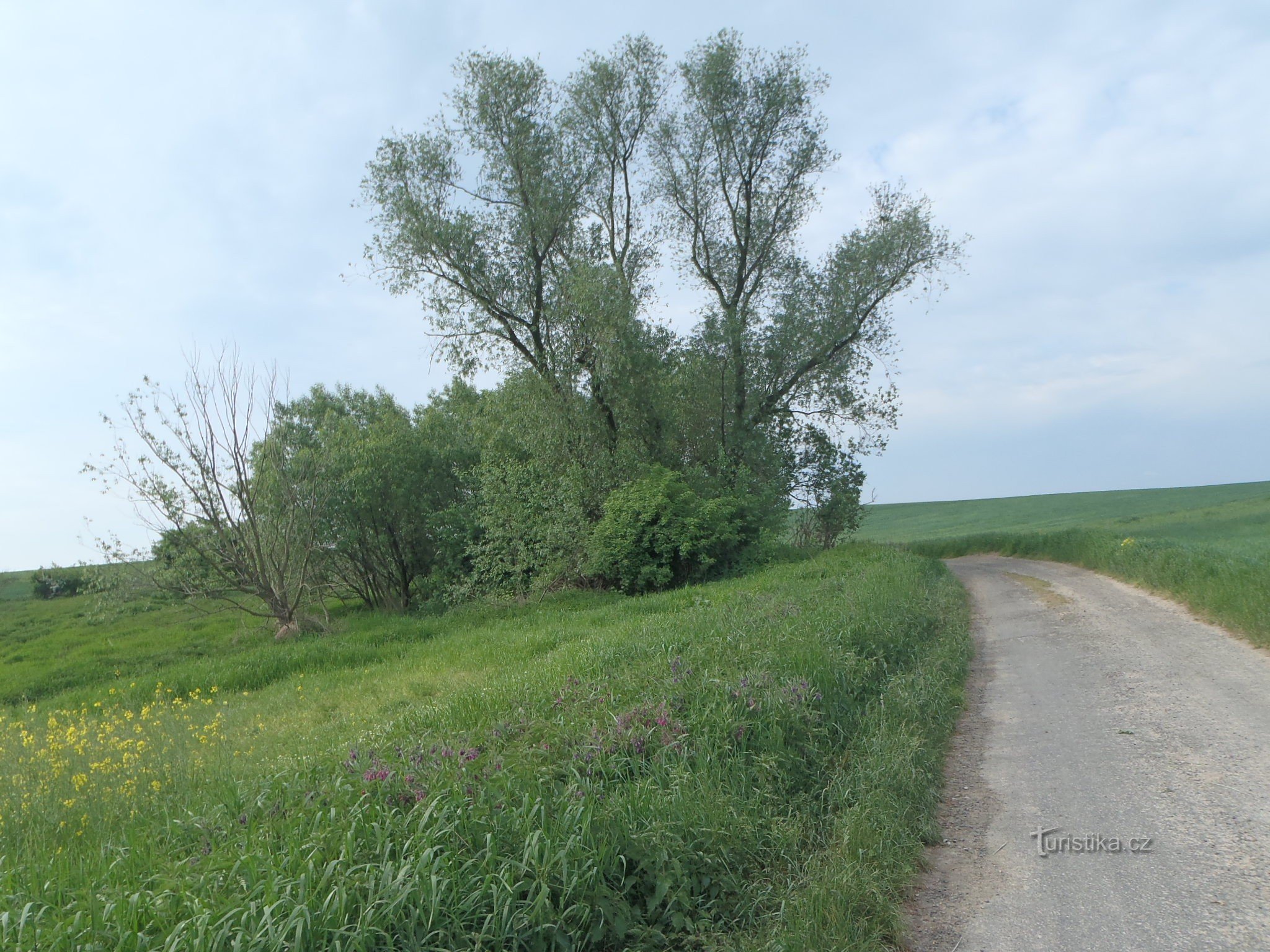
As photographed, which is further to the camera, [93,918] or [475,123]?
[475,123]

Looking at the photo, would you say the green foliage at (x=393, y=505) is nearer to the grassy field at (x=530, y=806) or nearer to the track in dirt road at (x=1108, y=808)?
the grassy field at (x=530, y=806)

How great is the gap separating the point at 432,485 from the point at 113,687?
12411 millimetres

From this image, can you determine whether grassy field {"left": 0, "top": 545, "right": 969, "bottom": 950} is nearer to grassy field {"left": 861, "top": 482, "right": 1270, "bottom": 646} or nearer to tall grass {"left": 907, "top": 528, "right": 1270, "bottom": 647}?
tall grass {"left": 907, "top": 528, "right": 1270, "bottom": 647}

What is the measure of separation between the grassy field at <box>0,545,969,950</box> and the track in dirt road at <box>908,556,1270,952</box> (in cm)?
34

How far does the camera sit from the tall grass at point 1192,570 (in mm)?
10469

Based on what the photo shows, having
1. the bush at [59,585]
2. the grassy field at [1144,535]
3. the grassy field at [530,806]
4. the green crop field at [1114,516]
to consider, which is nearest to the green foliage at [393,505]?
the grassy field at [530,806]

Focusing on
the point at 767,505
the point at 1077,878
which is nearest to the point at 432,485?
the point at 767,505

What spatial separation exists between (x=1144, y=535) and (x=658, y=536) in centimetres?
2013

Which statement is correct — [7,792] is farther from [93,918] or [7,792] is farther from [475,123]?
[475,123]

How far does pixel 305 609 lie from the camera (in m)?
20.6

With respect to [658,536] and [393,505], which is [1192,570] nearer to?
[658,536]

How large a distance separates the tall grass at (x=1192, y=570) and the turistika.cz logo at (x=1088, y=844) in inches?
275

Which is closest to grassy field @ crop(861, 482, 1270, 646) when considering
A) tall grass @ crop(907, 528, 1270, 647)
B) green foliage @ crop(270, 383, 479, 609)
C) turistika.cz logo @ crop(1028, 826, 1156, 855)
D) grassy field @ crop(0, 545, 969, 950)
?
tall grass @ crop(907, 528, 1270, 647)

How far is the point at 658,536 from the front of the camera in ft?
66.2
